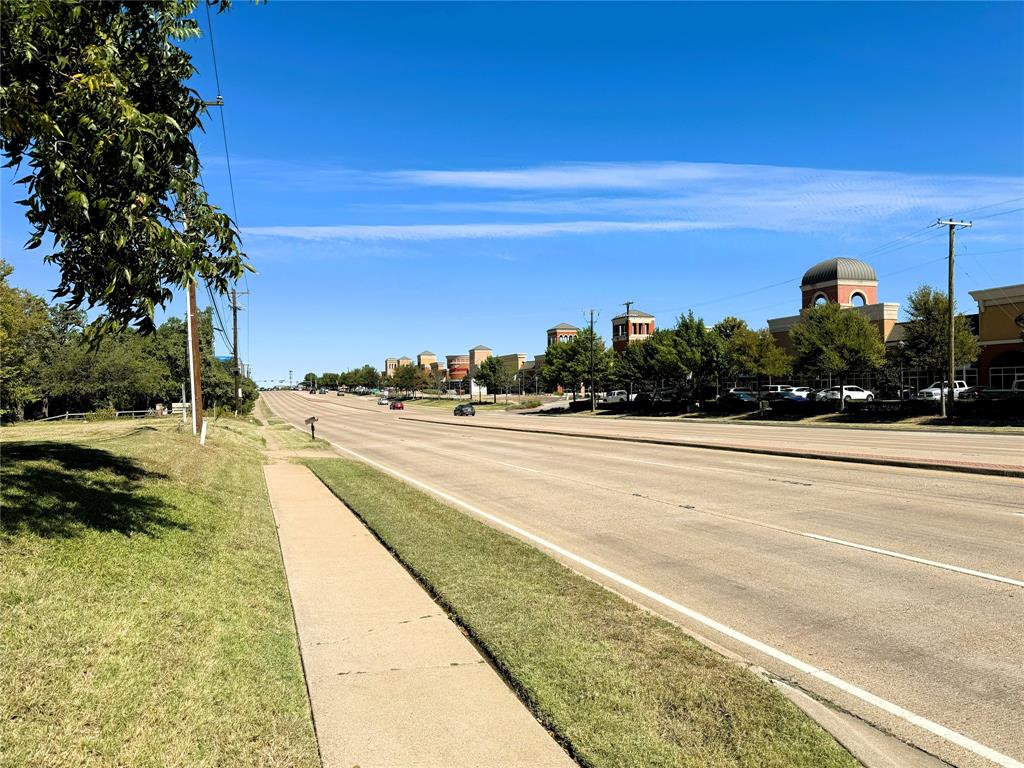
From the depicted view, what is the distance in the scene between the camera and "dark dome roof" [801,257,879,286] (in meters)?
70.7

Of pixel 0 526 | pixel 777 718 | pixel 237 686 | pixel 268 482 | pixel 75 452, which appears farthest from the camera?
pixel 268 482

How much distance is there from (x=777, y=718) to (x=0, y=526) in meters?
6.35

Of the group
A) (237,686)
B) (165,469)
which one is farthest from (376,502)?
(237,686)

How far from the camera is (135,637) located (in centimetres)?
480

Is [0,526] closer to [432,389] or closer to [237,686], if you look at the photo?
[237,686]

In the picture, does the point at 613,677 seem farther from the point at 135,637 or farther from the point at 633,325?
the point at 633,325

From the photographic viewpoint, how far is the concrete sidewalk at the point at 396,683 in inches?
152

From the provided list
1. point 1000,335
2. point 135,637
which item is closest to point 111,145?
Answer: point 135,637

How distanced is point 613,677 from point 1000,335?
5260 centimetres

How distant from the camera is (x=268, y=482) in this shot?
54.9 ft

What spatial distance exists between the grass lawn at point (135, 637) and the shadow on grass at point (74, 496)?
1.2 inches

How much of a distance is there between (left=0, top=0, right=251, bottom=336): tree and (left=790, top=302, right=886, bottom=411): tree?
43.1m

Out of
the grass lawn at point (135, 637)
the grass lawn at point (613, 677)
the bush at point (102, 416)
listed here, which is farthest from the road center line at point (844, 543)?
the bush at point (102, 416)

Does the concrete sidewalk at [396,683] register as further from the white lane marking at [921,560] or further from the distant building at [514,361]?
the distant building at [514,361]
